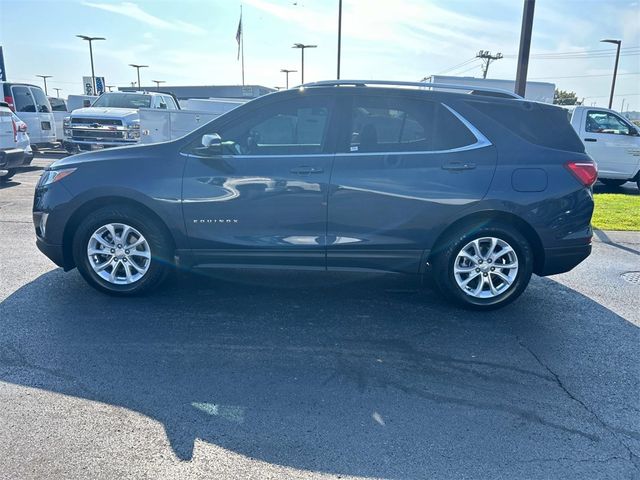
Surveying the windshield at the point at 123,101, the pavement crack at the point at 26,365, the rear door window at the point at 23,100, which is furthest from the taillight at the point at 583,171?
the rear door window at the point at 23,100

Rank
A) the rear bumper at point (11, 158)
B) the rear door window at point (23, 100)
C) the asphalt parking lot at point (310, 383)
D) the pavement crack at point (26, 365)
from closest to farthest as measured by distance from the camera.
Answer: the asphalt parking lot at point (310, 383) → the pavement crack at point (26, 365) → the rear bumper at point (11, 158) → the rear door window at point (23, 100)

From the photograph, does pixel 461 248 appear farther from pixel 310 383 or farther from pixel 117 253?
pixel 117 253

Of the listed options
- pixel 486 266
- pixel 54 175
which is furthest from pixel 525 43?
pixel 54 175

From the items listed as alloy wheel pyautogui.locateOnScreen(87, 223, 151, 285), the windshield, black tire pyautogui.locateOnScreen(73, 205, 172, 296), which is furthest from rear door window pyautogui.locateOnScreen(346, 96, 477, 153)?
the windshield

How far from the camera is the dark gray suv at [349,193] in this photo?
4.41 meters

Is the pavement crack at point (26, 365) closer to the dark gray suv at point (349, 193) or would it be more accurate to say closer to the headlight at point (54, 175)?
the dark gray suv at point (349, 193)

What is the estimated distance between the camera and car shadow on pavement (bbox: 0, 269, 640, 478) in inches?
107

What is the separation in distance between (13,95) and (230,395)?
49.0 feet

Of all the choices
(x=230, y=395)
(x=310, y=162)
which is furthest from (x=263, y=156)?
(x=230, y=395)

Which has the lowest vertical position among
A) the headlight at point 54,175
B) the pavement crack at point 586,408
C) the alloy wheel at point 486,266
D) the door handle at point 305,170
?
the pavement crack at point 586,408

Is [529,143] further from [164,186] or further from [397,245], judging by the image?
[164,186]

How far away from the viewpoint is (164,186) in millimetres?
4465

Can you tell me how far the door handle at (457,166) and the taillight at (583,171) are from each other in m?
0.88

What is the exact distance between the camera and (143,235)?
15.1ft
